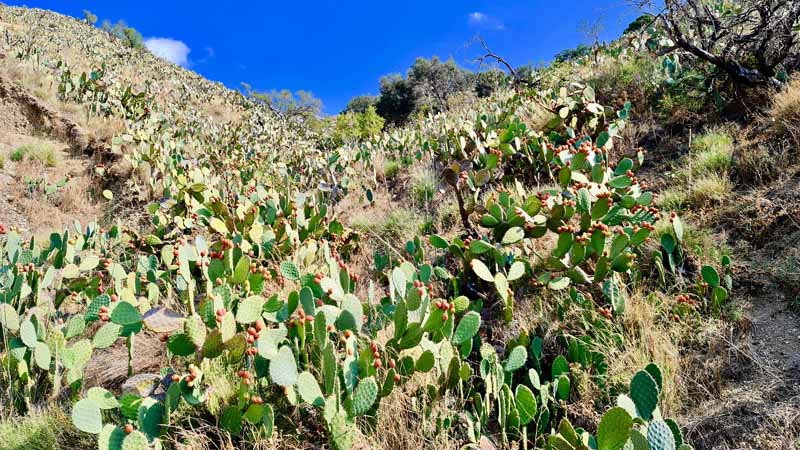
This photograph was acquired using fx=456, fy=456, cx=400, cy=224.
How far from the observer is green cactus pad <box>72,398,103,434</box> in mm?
1507

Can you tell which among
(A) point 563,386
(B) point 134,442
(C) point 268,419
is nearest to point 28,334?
(B) point 134,442

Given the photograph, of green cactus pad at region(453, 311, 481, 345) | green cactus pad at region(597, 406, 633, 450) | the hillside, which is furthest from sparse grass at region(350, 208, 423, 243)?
green cactus pad at region(597, 406, 633, 450)

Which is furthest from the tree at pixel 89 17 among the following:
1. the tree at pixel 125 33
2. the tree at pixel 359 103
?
Result: the tree at pixel 359 103

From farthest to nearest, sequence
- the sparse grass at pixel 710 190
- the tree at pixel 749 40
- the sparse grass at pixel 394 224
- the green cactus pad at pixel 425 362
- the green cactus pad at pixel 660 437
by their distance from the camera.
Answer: the tree at pixel 749 40
the sparse grass at pixel 394 224
the sparse grass at pixel 710 190
the green cactus pad at pixel 425 362
the green cactus pad at pixel 660 437

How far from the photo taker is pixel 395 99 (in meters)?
25.7

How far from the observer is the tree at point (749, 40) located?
4.11 metres

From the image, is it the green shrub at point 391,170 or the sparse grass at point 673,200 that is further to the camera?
the green shrub at point 391,170

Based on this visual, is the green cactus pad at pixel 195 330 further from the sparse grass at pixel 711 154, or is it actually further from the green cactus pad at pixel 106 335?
the sparse grass at pixel 711 154

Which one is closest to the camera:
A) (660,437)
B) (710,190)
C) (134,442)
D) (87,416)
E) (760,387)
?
(660,437)

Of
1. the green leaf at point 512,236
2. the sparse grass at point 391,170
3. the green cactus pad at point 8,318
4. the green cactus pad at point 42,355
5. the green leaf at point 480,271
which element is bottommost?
the green leaf at point 480,271

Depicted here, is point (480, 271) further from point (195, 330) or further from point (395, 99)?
point (395, 99)

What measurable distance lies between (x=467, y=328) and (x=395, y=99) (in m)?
24.9

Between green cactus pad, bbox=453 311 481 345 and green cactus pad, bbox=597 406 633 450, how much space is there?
720 millimetres

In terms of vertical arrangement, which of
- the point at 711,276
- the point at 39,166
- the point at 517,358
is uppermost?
the point at 39,166
